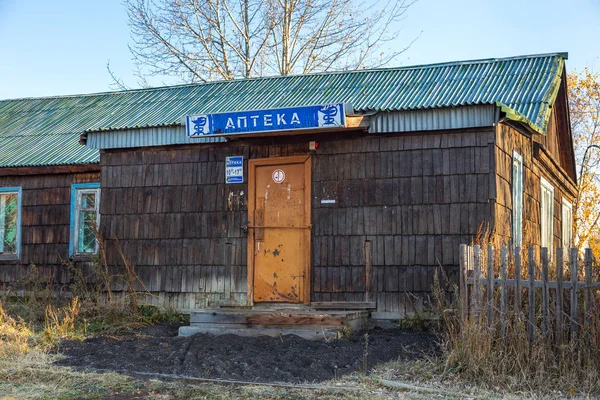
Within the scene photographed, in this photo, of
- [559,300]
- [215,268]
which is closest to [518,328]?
[559,300]

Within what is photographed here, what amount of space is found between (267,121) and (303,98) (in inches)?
115

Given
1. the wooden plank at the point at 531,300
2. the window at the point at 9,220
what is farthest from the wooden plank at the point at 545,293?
the window at the point at 9,220

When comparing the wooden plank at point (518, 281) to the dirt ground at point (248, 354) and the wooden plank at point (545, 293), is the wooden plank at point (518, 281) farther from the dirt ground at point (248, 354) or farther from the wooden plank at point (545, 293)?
the dirt ground at point (248, 354)

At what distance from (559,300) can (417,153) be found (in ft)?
12.8

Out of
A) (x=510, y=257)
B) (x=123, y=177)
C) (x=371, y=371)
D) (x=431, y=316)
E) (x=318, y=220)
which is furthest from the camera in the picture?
(x=123, y=177)

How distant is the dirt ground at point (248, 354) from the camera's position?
782 centimetres

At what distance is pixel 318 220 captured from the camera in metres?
11.3

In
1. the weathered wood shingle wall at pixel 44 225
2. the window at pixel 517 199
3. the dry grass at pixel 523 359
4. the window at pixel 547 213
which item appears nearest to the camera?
the dry grass at pixel 523 359

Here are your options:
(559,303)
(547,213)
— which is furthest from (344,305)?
(547,213)

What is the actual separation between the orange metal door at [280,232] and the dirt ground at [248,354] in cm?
182

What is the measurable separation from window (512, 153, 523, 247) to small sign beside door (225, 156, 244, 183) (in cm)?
447

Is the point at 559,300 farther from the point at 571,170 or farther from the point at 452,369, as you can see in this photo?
the point at 571,170

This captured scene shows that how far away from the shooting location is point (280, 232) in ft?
38.2

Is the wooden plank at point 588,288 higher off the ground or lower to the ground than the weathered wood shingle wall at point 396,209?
lower
